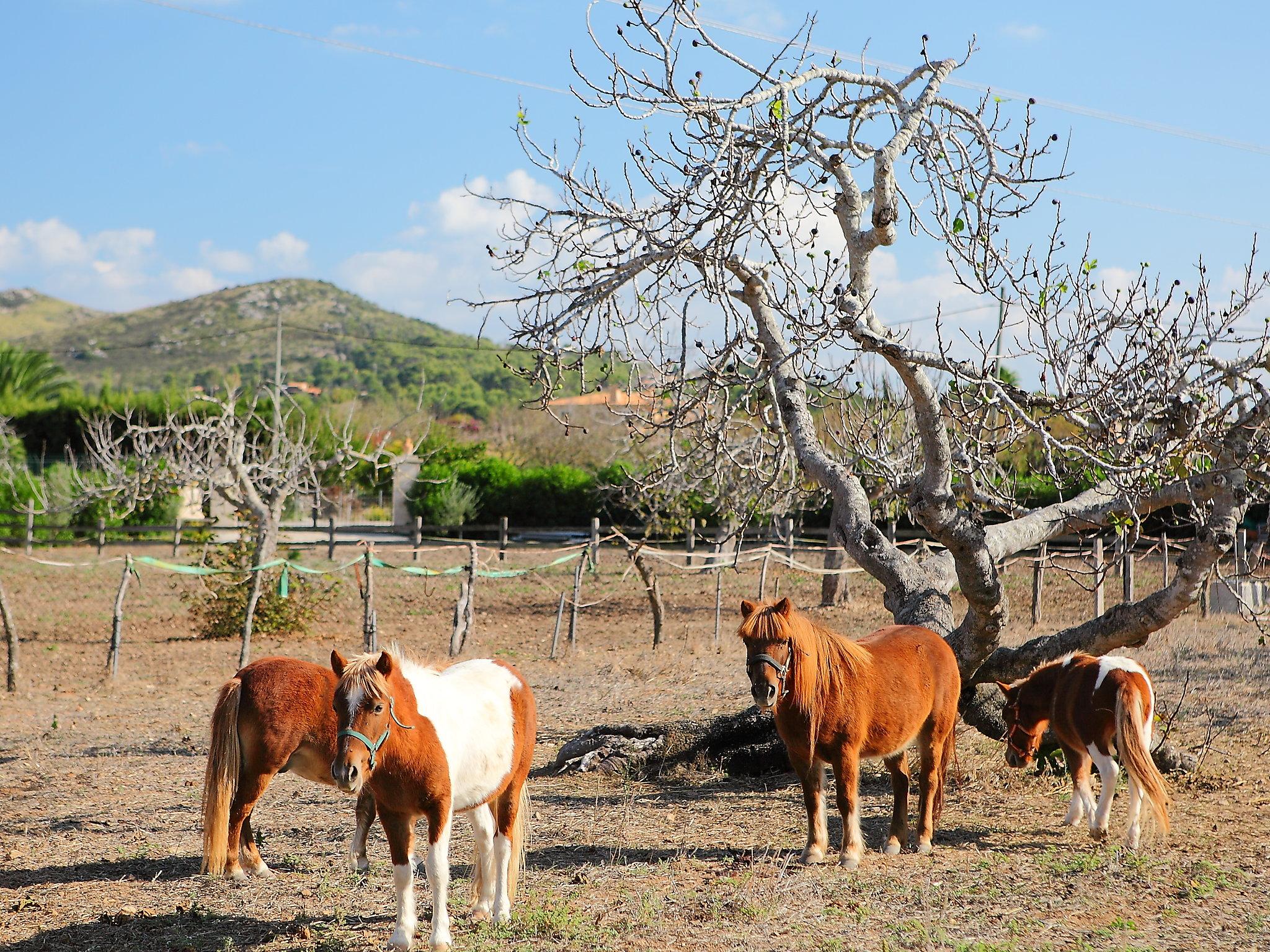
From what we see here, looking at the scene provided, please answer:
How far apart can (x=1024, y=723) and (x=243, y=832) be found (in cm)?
444

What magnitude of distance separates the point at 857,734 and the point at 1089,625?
2.56 meters

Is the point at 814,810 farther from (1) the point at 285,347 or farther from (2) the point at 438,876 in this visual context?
(1) the point at 285,347

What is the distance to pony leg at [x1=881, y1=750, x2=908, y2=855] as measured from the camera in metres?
5.54

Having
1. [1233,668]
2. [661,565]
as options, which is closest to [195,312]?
[661,565]

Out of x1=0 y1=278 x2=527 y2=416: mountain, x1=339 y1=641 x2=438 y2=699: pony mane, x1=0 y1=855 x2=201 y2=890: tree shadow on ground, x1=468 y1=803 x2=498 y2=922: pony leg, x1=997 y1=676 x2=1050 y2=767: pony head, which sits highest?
x1=0 y1=278 x2=527 y2=416: mountain

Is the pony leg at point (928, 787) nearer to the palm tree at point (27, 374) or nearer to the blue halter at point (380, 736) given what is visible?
the blue halter at point (380, 736)

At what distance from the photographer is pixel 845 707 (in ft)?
17.2

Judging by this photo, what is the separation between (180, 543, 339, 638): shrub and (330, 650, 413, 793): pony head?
11.4m

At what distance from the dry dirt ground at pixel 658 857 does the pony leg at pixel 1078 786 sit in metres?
0.15

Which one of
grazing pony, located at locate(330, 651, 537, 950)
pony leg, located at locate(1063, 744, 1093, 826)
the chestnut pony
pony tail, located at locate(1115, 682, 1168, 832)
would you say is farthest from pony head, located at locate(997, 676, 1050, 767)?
grazing pony, located at locate(330, 651, 537, 950)

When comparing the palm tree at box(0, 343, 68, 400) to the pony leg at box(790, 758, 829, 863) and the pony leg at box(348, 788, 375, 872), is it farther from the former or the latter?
the pony leg at box(790, 758, 829, 863)

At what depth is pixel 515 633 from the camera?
15.5m

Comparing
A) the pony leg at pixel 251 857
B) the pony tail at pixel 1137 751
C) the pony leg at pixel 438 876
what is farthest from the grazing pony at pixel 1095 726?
the pony leg at pixel 251 857

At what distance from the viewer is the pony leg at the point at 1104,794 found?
5539mm
